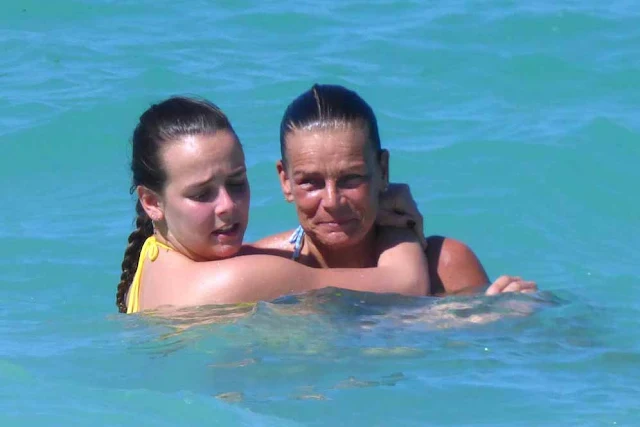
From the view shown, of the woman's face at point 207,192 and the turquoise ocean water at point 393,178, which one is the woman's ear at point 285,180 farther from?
the turquoise ocean water at point 393,178

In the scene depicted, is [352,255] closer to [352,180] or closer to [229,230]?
[352,180]

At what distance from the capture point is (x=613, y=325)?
5715 millimetres

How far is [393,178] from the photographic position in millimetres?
9250

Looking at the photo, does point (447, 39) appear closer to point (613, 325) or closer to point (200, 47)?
point (200, 47)

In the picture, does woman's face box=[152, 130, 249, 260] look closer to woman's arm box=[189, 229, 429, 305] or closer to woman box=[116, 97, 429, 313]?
woman box=[116, 97, 429, 313]

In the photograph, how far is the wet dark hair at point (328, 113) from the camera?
547cm

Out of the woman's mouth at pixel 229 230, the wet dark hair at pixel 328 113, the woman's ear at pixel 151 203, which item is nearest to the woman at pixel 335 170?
the wet dark hair at pixel 328 113

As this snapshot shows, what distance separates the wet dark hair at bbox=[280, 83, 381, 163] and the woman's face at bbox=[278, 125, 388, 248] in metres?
0.03

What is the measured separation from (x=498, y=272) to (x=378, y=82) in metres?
3.33

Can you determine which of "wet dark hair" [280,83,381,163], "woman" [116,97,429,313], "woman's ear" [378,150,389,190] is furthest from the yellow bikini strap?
"woman's ear" [378,150,389,190]

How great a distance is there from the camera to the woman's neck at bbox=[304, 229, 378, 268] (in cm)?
577

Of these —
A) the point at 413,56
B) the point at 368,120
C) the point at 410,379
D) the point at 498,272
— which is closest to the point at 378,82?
the point at 413,56

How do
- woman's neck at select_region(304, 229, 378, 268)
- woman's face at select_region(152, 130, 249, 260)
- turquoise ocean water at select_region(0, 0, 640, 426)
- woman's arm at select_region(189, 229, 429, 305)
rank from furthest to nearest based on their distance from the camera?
1. woman's neck at select_region(304, 229, 378, 268)
2. woman's face at select_region(152, 130, 249, 260)
3. woman's arm at select_region(189, 229, 429, 305)
4. turquoise ocean water at select_region(0, 0, 640, 426)

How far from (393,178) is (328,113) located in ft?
12.5
